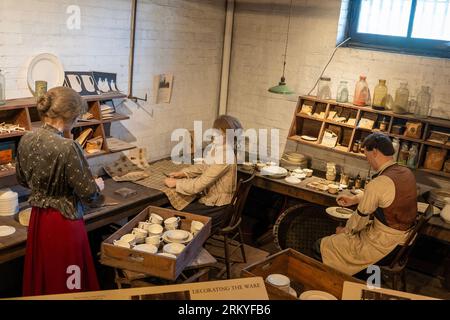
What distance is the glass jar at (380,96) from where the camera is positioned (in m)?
4.91

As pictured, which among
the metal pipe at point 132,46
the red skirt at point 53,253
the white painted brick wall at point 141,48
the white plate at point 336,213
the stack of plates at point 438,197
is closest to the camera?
the red skirt at point 53,253

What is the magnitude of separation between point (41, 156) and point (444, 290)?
380cm

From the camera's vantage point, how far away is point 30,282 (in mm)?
3203

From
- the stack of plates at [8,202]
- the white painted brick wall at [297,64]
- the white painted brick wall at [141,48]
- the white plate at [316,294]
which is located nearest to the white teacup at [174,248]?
the white plate at [316,294]

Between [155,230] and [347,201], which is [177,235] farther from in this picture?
[347,201]

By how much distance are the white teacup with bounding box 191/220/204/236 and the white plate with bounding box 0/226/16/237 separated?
1215mm

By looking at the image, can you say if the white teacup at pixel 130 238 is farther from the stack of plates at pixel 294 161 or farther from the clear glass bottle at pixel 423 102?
the clear glass bottle at pixel 423 102

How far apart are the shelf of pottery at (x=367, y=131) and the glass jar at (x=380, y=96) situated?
7cm

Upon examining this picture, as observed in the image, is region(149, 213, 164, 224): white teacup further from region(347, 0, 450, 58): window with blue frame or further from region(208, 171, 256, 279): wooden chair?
region(347, 0, 450, 58): window with blue frame

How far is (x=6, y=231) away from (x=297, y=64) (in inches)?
143

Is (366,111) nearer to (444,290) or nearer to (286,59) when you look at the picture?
(286,59)

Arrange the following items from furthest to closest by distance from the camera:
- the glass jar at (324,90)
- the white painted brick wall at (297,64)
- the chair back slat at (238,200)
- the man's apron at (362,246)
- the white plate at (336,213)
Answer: the glass jar at (324,90)
the white painted brick wall at (297,64)
the white plate at (336,213)
the chair back slat at (238,200)
the man's apron at (362,246)

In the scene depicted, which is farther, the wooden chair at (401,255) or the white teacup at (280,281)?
the wooden chair at (401,255)

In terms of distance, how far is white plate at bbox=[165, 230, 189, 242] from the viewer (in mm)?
3318
